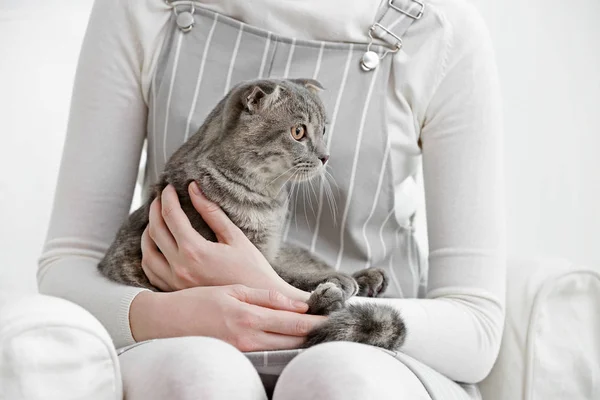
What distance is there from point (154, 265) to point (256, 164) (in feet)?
0.81

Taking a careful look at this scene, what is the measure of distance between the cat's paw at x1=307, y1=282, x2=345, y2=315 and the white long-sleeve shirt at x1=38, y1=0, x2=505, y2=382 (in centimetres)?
31

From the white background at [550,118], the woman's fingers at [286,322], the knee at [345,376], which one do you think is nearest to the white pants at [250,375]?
the knee at [345,376]

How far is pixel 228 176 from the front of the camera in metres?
1.25

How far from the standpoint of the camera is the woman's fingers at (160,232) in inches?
49.5

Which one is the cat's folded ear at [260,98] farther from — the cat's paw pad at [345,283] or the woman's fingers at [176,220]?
the cat's paw pad at [345,283]

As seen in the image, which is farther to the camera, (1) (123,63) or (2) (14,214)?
(2) (14,214)

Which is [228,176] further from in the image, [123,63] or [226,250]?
[123,63]

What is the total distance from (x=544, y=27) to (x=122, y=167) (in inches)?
53.9

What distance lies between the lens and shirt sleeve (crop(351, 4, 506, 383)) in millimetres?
1336

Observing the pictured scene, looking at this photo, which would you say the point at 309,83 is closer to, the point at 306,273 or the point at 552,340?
the point at 306,273

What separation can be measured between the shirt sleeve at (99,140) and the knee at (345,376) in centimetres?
60

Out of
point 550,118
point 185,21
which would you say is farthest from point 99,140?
point 550,118

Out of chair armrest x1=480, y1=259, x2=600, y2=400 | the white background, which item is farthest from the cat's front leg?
the white background

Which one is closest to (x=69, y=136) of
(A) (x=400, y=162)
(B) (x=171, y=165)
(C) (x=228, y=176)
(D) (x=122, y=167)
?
(D) (x=122, y=167)
